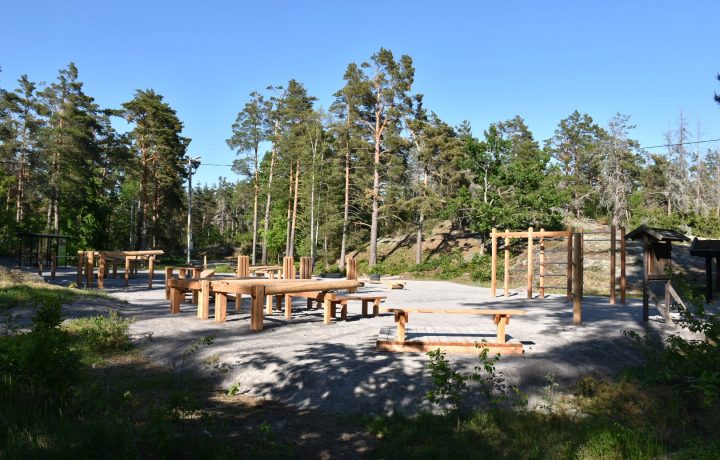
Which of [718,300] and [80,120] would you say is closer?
[718,300]

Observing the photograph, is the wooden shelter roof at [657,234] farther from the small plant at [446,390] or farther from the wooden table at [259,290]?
the small plant at [446,390]

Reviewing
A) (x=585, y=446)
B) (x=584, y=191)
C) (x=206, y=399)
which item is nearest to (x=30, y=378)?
(x=206, y=399)

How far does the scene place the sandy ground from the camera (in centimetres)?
557

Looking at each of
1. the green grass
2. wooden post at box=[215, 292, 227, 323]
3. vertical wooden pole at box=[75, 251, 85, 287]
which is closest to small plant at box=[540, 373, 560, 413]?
the green grass

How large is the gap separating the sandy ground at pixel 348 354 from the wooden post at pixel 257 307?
217 mm

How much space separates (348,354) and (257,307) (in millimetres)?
2442

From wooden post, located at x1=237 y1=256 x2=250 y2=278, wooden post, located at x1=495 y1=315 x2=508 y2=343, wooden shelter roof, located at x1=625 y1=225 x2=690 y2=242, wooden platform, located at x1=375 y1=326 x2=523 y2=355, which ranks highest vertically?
wooden shelter roof, located at x1=625 y1=225 x2=690 y2=242

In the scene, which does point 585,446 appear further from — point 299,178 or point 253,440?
point 299,178

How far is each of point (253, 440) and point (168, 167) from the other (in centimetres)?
4391

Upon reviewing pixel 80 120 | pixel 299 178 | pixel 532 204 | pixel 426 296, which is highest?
pixel 80 120

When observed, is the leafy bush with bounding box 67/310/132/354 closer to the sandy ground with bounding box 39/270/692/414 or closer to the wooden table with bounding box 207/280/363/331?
the sandy ground with bounding box 39/270/692/414

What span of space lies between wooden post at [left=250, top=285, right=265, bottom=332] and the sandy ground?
0.22 metres

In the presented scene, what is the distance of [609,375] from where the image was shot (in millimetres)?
6711

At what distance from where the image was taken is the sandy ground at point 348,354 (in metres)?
5.57
